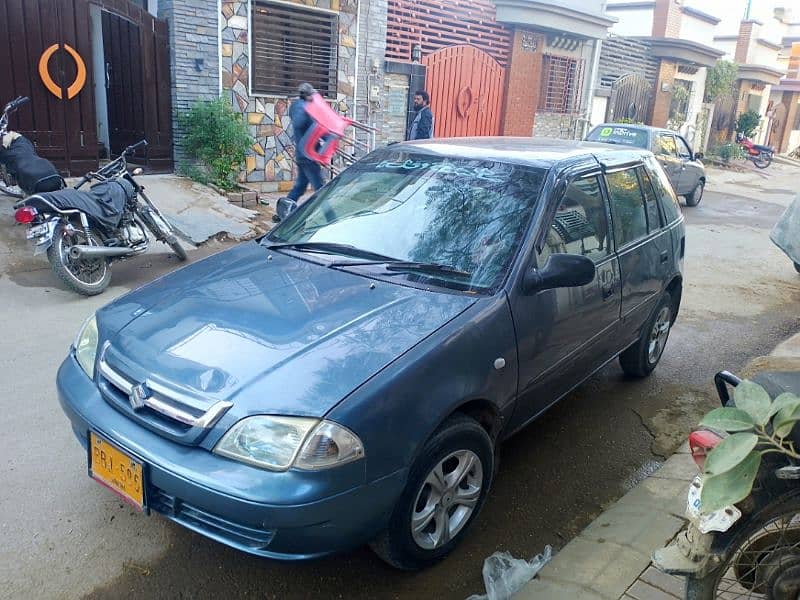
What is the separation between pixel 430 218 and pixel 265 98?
317 inches

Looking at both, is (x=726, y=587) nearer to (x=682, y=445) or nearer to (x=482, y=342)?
(x=482, y=342)

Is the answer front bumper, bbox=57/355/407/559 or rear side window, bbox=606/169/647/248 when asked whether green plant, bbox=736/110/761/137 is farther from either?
front bumper, bbox=57/355/407/559

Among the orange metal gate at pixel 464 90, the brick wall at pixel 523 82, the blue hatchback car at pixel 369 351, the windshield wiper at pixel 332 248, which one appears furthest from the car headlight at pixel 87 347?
the brick wall at pixel 523 82

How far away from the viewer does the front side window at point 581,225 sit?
3461 millimetres

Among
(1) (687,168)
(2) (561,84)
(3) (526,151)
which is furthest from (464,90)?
(3) (526,151)

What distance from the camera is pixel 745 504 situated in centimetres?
216

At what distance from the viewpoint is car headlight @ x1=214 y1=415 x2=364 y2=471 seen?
7.52ft

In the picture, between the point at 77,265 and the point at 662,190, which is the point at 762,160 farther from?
the point at 77,265

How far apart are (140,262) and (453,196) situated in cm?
484

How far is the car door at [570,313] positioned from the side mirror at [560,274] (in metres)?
0.07

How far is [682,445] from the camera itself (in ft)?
13.5

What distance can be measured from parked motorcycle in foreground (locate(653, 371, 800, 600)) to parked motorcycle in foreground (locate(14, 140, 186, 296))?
543 cm

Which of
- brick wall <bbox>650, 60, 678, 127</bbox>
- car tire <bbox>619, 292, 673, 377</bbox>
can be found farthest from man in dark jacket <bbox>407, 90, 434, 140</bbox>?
brick wall <bbox>650, 60, 678, 127</bbox>

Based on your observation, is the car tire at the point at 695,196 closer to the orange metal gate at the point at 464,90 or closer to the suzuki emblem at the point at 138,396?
the orange metal gate at the point at 464,90
